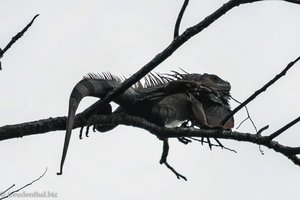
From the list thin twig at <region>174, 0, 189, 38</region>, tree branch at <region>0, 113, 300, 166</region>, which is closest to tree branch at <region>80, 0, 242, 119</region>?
thin twig at <region>174, 0, 189, 38</region>

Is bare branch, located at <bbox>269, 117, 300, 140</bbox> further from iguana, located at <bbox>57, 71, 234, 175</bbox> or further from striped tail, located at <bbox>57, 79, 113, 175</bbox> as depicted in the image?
striped tail, located at <bbox>57, 79, 113, 175</bbox>

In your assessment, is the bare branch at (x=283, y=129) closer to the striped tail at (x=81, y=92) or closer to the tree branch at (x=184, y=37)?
the tree branch at (x=184, y=37)

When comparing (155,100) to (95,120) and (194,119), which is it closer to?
(194,119)

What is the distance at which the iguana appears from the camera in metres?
6.39

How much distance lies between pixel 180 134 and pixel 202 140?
12.2 inches

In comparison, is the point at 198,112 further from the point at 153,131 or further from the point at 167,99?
the point at 153,131

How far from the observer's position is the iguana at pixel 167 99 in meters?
6.39

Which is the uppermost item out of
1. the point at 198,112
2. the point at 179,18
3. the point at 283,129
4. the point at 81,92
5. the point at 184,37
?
the point at 179,18

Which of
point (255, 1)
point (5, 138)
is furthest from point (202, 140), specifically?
point (5, 138)

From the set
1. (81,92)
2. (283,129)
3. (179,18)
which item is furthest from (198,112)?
(179,18)

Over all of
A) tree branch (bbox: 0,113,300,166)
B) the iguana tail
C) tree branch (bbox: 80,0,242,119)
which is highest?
tree branch (bbox: 80,0,242,119)

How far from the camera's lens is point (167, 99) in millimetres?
8141

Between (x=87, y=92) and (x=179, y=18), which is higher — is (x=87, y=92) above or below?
below

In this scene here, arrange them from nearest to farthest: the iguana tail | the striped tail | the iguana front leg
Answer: the striped tail → the iguana tail → the iguana front leg
